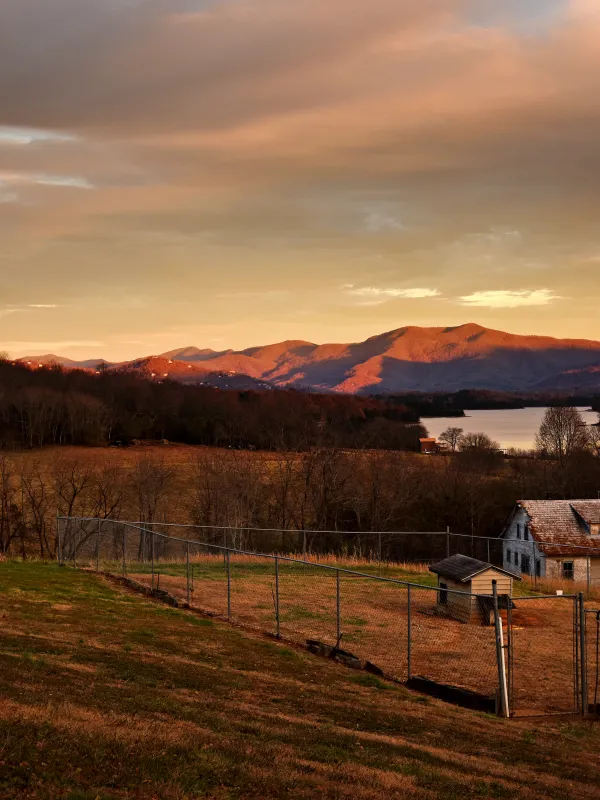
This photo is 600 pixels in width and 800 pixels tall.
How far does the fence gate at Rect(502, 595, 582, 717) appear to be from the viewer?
1836 cm

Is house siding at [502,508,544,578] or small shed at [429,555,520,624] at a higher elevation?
small shed at [429,555,520,624]

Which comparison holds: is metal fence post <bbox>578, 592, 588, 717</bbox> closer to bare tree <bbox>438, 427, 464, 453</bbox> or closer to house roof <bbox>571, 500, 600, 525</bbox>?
house roof <bbox>571, 500, 600, 525</bbox>

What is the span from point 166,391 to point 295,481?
6145cm

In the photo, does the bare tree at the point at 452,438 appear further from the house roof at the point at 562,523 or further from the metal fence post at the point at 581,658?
the metal fence post at the point at 581,658

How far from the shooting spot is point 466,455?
3816 inches

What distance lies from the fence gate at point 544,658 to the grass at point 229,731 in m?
1.84

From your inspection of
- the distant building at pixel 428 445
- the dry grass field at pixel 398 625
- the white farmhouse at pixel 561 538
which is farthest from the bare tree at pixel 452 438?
the dry grass field at pixel 398 625

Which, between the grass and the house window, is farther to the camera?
the house window

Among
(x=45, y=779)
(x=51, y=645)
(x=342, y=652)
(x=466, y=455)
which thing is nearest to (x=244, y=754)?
(x=45, y=779)

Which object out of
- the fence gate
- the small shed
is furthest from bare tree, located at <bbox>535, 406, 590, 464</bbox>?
the small shed

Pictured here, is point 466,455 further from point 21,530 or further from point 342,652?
point 342,652

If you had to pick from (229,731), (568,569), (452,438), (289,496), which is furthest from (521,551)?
(452,438)

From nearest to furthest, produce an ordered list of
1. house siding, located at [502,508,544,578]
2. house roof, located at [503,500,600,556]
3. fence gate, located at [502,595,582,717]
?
fence gate, located at [502,595,582,717], house roof, located at [503,500,600,556], house siding, located at [502,508,544,578]

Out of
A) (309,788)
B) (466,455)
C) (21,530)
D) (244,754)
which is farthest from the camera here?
(466,455)
